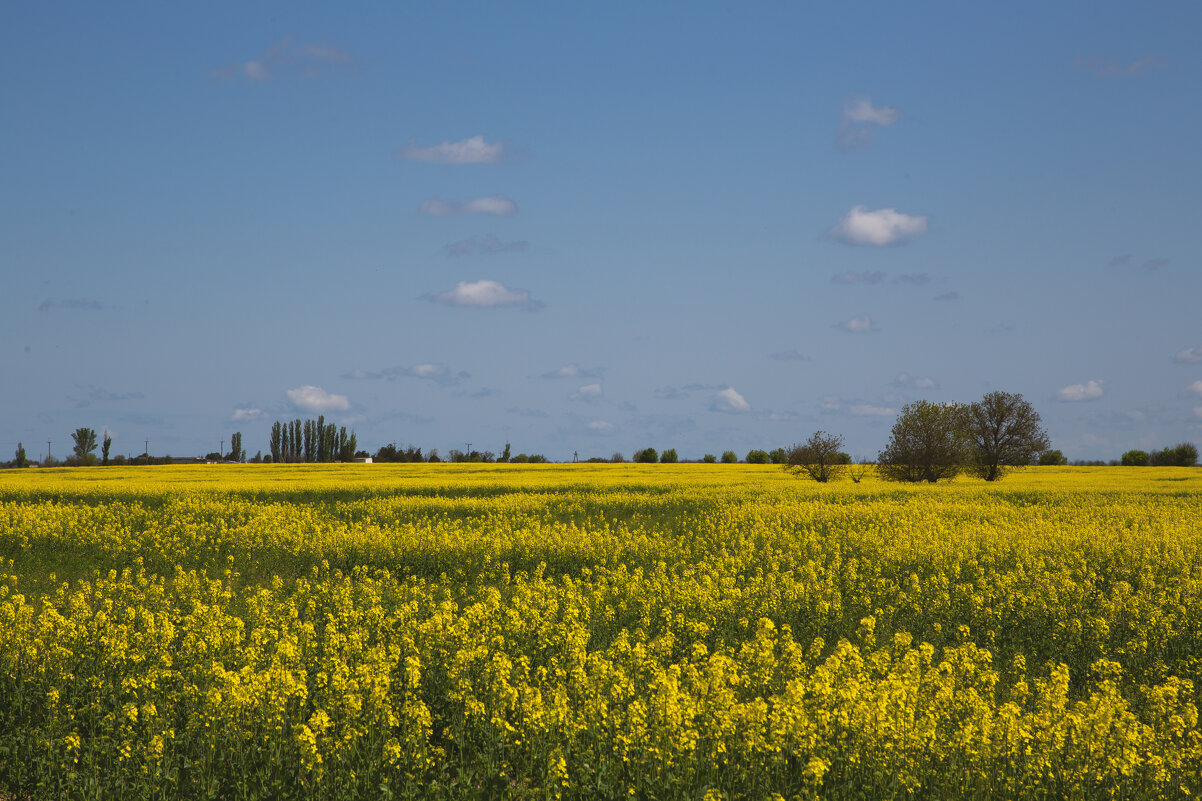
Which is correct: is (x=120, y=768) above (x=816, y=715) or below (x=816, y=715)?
below

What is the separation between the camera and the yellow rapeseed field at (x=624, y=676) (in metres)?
6.67

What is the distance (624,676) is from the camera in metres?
7.58

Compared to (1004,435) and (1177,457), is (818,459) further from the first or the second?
(1177,457)

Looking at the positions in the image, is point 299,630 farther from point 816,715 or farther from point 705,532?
point 705,532

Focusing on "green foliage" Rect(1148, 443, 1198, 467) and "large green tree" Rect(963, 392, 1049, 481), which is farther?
"green foliage" Rect(1148, 443, 1198, 467)

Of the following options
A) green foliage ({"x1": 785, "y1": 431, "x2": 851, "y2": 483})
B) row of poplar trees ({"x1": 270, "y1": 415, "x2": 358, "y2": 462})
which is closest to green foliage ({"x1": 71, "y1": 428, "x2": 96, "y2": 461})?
row of poplar trees ({"x1": 270, "y1": 415, "x2": 358, "y2": 462})

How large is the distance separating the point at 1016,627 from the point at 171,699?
1129cm

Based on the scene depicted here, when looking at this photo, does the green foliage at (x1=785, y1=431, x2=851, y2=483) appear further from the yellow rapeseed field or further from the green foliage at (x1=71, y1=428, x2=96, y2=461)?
the green foliage at (x1=71, y1=428, x2=96, y2=461)

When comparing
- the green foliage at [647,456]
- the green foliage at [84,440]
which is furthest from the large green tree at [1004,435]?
the green foliage at [84,440]

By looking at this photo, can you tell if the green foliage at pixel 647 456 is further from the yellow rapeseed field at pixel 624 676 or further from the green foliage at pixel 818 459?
the yellow rapeseed field at pixel 624 676

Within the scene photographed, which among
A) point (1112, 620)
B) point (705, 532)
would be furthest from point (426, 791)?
point (705, 532)

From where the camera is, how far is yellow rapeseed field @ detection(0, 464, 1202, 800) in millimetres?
6668

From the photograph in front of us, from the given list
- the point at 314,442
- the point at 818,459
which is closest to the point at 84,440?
the point at 314,442

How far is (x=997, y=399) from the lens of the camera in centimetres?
5716
